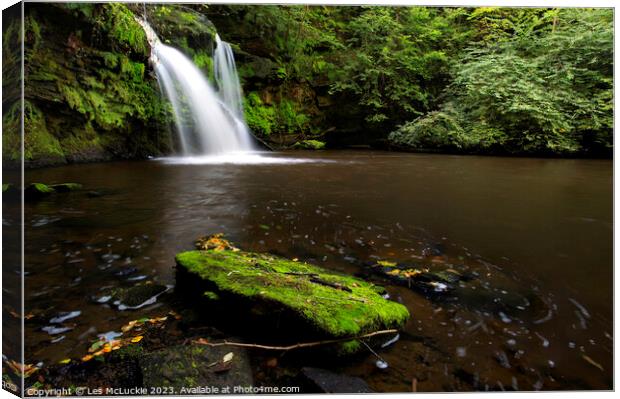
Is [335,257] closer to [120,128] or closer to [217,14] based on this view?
[120,128]

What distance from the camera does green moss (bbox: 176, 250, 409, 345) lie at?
1.81 meters

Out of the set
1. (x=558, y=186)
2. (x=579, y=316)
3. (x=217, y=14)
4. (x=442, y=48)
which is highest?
(x=217, y=14)

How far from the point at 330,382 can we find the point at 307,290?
0.53 meters

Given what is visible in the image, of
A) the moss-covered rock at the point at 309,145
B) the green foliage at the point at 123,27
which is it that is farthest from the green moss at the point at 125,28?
the moss-covered rock at the point at 309,145

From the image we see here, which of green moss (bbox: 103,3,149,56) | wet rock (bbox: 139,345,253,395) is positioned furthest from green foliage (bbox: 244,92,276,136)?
wet rock (bbox: 139,345,253,395)

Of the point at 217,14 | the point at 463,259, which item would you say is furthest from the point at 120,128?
the point at 463,259

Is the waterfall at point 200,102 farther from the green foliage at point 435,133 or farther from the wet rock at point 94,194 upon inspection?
Result: the wet rock at point 94,194

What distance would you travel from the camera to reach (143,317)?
2.03 meters

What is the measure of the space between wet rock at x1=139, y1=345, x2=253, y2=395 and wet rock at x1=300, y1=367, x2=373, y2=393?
0.23 m

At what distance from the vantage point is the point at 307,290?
205cm

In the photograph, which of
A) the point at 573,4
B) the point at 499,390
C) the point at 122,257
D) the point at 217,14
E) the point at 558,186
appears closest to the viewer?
the point at 499,390

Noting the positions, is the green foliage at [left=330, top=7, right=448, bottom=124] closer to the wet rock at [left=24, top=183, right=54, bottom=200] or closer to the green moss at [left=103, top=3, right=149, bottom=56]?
the green moss at [left=103, top=3, right=149, bottom=56]

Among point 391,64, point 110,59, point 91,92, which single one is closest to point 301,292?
point 91,92

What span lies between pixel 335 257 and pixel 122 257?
1.51m
